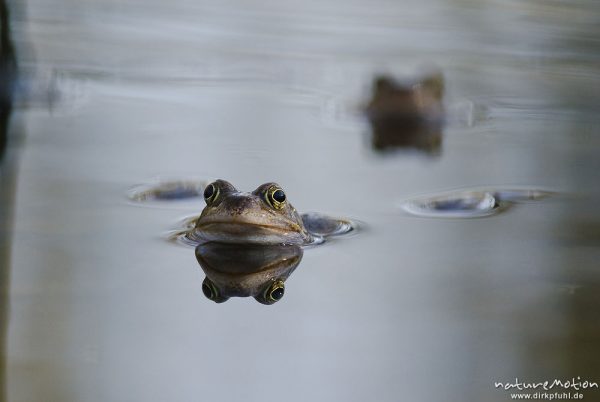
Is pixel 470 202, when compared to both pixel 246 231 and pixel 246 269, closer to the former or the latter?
pixel 246 231

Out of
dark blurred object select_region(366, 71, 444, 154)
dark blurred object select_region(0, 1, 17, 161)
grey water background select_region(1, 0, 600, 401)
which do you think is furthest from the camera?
dark blurred object select_region(366, 71, 444, 154)

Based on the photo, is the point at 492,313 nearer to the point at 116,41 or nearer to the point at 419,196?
the point at 419,196

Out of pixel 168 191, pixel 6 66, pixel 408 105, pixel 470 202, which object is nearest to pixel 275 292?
pixel 168 191

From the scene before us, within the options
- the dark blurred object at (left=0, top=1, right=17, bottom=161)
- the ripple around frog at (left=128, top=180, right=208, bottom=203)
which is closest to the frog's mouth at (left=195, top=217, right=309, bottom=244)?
the ripple around frog at (left=128, top=180, right=208, bottom=203)

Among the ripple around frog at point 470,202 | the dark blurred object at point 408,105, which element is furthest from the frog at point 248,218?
the dark blurred object at point 408,105

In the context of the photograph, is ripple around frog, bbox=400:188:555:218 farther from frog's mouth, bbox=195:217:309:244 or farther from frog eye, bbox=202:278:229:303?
frog eye, bbox=202:278:229:303

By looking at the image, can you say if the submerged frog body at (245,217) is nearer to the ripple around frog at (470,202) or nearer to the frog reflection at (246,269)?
the frog reflection at (246,269)

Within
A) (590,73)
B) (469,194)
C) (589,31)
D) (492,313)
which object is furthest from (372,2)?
(492,313)
